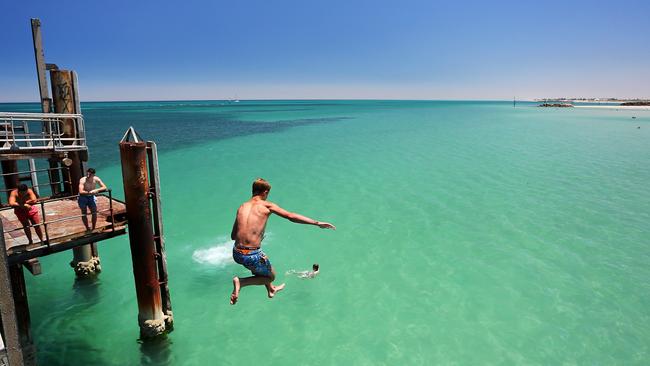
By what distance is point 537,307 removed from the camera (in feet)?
37.4

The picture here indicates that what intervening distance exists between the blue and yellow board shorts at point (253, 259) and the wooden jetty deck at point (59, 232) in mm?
3615

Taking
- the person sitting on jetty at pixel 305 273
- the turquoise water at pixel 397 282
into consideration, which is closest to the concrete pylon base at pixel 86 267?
the turquoise water at pixel 397 282

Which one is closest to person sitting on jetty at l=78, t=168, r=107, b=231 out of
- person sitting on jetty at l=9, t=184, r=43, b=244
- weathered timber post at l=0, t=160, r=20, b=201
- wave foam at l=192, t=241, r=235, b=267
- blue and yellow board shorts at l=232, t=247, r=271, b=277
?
person sitting on jetty at l=9, t=184, r=43, b=244

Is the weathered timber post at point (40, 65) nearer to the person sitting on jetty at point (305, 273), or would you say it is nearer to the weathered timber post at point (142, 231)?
the weathered timber post at point (142, 231)

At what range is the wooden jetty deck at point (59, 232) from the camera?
7102 millimetres

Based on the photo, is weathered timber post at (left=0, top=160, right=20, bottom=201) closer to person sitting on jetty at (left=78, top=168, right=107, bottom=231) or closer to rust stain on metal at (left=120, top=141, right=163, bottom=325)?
person sitting on jetty at (left=78, top=168, right=107, bottom=231)

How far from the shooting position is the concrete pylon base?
510 inches

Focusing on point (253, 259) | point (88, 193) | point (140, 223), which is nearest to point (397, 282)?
point (253, 259)

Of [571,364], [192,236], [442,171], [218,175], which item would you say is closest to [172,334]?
[192,236]

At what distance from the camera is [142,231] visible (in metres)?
8.18

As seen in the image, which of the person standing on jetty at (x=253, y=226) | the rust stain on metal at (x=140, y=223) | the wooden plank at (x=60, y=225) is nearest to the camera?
the person standing on jetty at (x=253, y=226)

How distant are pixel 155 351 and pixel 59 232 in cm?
390

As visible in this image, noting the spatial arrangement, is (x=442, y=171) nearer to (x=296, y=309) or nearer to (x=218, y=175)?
(x=218, y=175)

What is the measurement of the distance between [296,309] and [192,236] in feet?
25.0
